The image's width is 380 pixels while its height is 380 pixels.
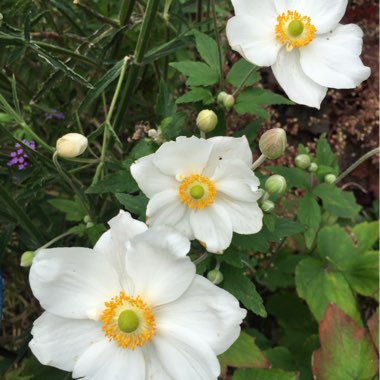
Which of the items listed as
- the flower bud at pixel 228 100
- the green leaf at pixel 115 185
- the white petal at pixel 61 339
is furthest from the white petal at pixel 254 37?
the white petal at pixel 61 339

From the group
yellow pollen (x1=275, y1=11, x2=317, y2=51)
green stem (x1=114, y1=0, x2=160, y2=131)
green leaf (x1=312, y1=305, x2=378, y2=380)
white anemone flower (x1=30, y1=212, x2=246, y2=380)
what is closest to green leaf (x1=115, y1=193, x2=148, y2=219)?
white anemone flower (x1=30, y1=212, x2=246, y2=380)

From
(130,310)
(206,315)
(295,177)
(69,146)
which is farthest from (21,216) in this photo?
(295,177)

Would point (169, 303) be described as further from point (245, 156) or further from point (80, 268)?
point (245, 156)

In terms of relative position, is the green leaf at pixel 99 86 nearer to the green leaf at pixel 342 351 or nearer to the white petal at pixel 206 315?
the white petal at pixel 206 315

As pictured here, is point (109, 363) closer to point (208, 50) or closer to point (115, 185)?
point (115, 185)

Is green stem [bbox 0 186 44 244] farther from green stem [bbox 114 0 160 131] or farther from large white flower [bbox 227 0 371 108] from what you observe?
large white flower [bbox 227 0 371 108]
